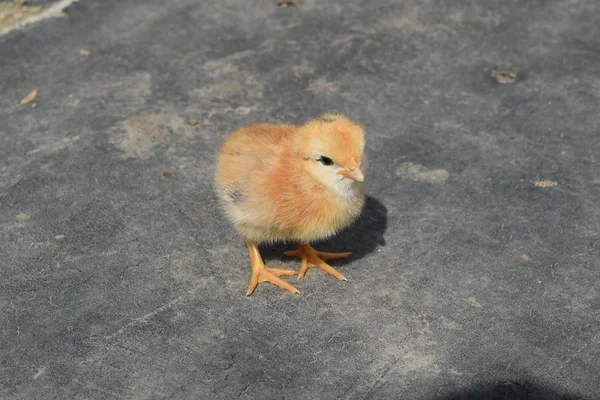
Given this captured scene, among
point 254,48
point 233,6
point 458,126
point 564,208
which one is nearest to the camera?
point 564,208

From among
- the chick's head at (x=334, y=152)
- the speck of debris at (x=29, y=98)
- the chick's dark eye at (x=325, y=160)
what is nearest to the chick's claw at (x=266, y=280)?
the chick's head at (x=334, y=152)

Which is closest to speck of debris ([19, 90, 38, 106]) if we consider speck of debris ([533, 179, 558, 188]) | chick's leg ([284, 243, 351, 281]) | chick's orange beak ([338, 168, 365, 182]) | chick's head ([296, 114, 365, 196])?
chick's leg ([284, 243, 351, 281])

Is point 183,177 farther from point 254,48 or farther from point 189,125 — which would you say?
point 254,48

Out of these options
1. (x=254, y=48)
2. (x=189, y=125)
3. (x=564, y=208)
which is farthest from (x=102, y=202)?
(x=564, y=208)

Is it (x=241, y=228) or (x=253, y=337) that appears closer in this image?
(x=253, y=337)

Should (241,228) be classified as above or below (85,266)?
above

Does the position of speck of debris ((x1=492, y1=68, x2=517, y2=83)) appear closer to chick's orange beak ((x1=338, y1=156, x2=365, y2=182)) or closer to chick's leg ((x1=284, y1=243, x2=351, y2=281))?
chick's leg ((x1=284, y1=243, x2=351, y2=281))

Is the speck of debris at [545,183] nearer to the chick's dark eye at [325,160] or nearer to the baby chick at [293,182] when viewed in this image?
the baby chick at [293,182]

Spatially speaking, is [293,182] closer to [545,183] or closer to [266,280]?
[266,280]
